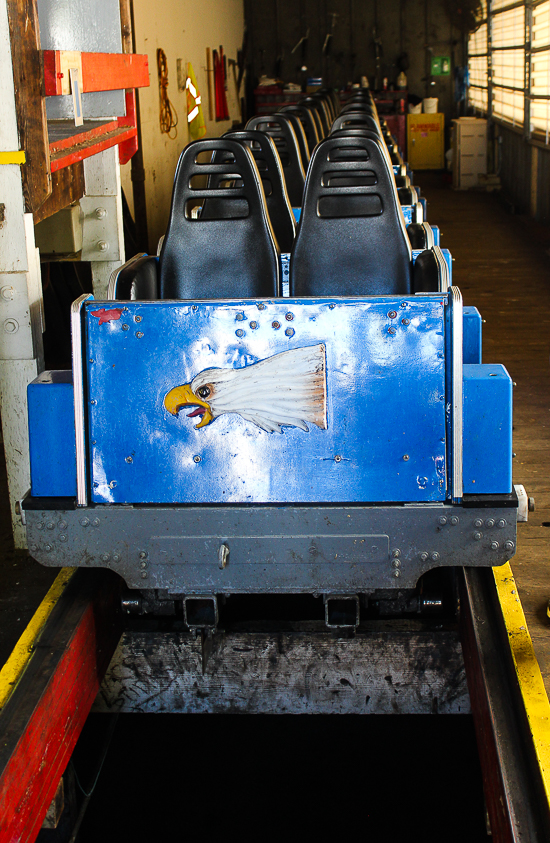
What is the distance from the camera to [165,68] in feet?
26.0

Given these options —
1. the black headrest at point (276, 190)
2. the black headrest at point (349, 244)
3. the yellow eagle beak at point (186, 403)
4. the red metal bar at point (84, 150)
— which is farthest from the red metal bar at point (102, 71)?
the yellow eagle beak at point (186, 403)

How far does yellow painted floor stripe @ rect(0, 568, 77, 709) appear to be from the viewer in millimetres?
1903

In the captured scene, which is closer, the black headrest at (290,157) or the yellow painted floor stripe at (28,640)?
the yellow painted floor stripe at (28,640)

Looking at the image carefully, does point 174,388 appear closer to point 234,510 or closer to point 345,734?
point 234,510

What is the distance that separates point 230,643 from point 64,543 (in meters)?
0.59

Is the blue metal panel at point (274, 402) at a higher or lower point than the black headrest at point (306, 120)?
lower

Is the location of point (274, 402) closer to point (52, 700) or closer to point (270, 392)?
point (270, 392)

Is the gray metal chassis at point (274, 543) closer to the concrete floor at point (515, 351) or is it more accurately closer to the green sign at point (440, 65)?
the concrete floor at point (515, 351)

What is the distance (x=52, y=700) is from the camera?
1.89 m

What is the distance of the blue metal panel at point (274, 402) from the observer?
6.33 feet

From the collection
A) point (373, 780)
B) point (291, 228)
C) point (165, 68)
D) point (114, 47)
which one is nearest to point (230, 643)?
point (373, 780)

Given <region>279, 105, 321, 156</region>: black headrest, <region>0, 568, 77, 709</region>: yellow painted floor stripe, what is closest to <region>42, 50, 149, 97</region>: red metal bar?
<region>0, 568, 77, 709</region>: yellow painted floor stripe

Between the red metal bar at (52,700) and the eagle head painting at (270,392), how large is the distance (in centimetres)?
62

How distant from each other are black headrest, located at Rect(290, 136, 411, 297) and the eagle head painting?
791mm
